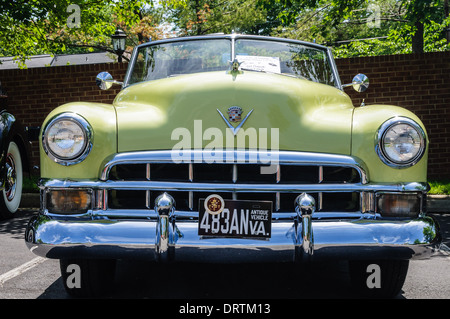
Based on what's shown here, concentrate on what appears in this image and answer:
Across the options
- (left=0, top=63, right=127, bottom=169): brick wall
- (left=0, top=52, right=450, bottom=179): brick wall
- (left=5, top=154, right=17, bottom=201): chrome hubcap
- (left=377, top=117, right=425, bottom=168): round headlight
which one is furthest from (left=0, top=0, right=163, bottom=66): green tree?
(left=377, top=117, right=425, bottom=168): round headlight

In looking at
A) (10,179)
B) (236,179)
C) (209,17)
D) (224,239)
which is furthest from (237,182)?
(209,17)

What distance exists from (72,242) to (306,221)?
1.13 meters

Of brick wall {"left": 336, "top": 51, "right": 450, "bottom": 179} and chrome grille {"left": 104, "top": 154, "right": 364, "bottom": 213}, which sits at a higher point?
brick wall {"left": 336, "top": 51, "right": 450, "bottom": 179}

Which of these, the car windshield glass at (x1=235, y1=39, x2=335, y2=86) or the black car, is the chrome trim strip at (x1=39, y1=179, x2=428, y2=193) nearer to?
the car windshield glass at (x1=235, y1=39, x2=335, y2=86)

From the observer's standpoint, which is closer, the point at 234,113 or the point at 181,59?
the point at 234,113

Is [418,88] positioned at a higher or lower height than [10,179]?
higher

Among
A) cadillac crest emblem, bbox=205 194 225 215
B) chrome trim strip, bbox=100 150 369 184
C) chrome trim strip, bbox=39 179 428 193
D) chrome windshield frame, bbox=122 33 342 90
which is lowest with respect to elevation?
cadillac crest emblem, bbox=205 194 225 215

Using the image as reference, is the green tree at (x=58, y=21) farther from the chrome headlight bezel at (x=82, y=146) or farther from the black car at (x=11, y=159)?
the chrome headlight bezel at (x=82, y=146)

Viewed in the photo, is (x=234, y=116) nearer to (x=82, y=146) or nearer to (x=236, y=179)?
(x=236, y=179)

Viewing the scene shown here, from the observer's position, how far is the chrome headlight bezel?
9.05ft

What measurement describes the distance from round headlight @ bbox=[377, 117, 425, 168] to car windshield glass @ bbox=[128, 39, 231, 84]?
1.36 metres

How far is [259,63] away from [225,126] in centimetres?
99

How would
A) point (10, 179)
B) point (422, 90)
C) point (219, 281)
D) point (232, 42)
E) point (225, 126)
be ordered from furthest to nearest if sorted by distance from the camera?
point (422, 90)
point (10, 179)
point (232, 42)
point (219, 281)
point (225, 126)

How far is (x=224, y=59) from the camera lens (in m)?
3.82
